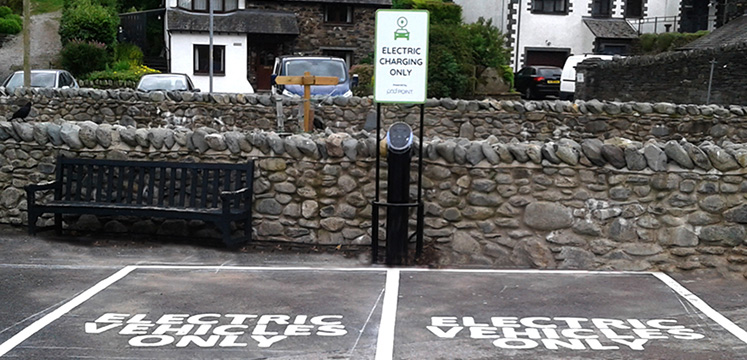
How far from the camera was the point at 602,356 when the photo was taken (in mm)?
6223

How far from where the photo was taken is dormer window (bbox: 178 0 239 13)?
1719 inches

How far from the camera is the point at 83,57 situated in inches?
1642

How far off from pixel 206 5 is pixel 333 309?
38891 mm

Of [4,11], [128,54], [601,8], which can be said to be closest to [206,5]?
[128,54]

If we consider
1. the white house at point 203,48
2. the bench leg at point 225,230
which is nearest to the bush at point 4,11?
the white house at point 203,48

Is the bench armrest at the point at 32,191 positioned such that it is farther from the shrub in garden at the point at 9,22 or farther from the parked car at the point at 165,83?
the shrub in garden at the point at 9,22

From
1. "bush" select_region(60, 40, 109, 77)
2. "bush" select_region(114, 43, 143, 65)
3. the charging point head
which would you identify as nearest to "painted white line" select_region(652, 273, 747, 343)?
the charging point head

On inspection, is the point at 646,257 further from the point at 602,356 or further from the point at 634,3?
the point at 634,3

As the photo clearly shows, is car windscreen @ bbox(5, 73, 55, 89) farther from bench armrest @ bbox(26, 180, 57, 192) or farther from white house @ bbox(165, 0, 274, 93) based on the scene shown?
bench armrest @ bbox(26, 180, 57, 192)

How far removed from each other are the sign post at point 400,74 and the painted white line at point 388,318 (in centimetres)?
39

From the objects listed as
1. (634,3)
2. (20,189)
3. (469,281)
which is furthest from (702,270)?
(634,3)

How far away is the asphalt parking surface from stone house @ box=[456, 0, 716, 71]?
4022 cm

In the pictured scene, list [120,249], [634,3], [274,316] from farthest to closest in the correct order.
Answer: [634,3], [120,249], [274,316]

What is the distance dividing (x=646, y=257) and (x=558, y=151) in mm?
1344
